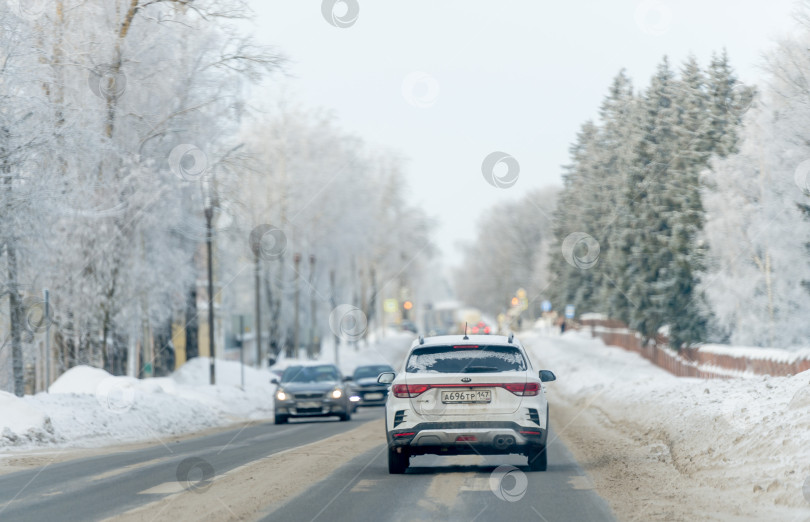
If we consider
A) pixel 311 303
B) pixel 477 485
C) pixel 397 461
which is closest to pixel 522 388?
pixel 477 485

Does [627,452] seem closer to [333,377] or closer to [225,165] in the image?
[333,377]

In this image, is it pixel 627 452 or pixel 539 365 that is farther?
pixel 539 365

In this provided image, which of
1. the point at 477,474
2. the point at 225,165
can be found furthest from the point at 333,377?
the point at 477,474

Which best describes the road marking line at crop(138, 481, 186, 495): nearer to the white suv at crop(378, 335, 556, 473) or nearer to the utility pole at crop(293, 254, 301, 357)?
the white suv at crop(378, 335, 556, 473)

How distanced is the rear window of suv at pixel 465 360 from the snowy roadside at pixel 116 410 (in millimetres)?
7977

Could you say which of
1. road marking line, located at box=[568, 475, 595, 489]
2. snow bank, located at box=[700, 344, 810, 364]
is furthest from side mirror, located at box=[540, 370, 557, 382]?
snow bank, located at box=[700, 344, 810, 364]

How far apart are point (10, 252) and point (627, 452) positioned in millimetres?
13379

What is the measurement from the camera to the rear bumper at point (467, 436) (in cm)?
1294

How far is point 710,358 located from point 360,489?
3020 centimetres

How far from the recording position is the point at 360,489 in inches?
472

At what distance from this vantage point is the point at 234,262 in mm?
51531

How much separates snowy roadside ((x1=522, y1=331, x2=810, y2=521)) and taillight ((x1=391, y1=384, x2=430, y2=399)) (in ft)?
7.19

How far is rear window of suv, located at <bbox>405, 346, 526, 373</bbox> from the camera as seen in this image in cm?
1342

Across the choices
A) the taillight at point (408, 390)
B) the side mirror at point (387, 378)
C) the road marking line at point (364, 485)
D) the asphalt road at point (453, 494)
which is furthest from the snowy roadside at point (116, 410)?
the taillight at point (408, 390)
